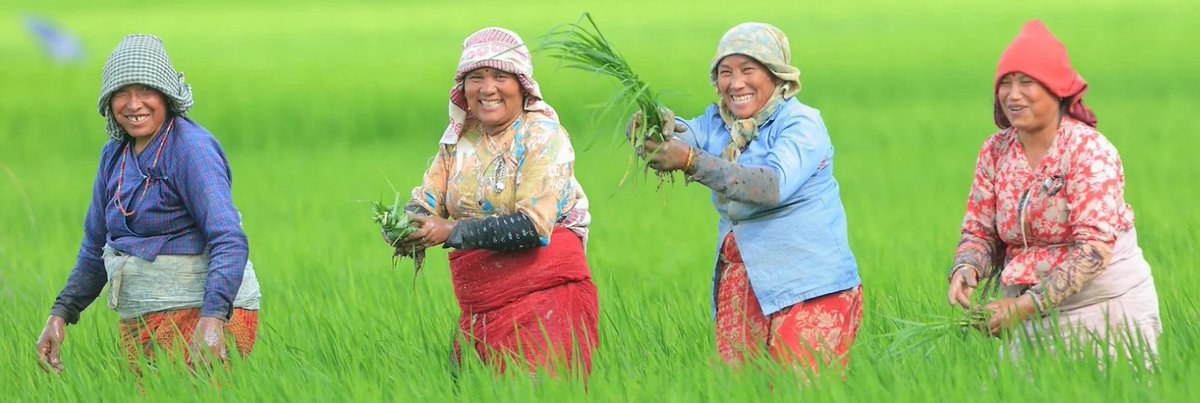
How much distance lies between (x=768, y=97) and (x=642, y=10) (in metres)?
24.7

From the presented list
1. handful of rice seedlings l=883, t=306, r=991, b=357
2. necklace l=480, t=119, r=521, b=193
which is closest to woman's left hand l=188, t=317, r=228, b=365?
necklace l=480, t=119, r=521, b=193

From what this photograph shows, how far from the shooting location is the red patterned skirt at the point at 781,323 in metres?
4.44

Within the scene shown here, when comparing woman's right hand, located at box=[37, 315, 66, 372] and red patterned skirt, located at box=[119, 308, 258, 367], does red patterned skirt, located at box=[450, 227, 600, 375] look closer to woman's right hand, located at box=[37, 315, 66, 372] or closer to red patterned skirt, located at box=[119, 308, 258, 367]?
red patterned skirt, located at box=[119, 308, 258, 367]

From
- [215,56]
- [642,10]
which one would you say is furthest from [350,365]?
[642,10]

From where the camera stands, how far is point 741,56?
4.41 metres

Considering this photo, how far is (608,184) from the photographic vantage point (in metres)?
11.9

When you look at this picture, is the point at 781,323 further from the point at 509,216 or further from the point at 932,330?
the point at 509,216

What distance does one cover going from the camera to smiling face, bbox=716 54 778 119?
4.41 meters

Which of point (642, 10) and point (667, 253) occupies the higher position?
point (642, 10)

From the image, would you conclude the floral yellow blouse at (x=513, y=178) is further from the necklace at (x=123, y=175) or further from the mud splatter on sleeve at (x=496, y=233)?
the necklace at (x=123, y=175)

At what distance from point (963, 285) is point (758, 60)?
2.49ft

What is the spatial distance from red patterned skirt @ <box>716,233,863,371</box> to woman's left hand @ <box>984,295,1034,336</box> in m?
0.37

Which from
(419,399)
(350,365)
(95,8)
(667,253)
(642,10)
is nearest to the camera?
(419,399)

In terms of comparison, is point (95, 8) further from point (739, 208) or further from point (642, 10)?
point (739, 208)
